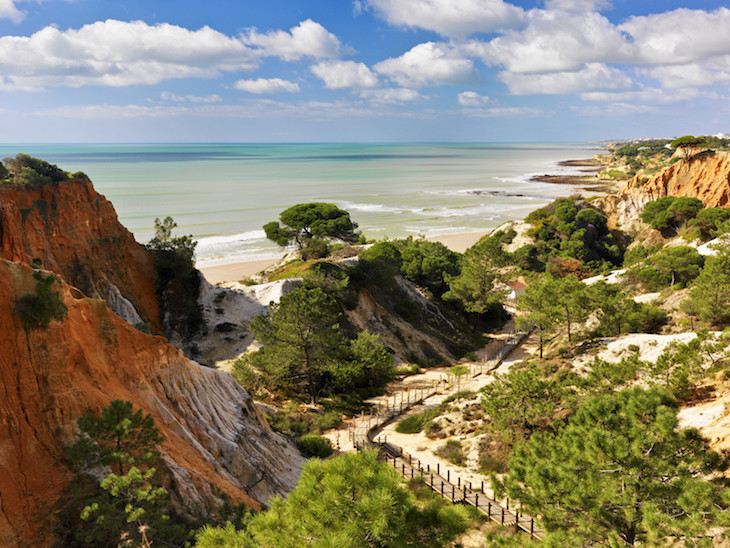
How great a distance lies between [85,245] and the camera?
34844 millimetres

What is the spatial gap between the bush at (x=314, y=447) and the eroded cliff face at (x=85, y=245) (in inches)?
665

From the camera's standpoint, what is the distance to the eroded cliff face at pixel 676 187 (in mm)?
69494

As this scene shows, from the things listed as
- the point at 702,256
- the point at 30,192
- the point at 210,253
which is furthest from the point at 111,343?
the point at 210,253

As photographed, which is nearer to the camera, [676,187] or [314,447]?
[314,447]

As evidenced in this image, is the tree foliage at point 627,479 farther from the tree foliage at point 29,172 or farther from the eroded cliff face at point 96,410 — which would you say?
the tree foliage at point 29,172

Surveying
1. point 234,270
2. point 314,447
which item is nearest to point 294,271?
point 234,270

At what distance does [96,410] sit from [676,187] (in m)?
85.0

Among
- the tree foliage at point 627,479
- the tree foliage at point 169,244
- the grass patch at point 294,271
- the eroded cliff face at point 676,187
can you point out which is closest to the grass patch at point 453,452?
the tree foliage at point 627,479

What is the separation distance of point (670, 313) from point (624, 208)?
5179 cm

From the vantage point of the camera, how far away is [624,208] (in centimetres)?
8081

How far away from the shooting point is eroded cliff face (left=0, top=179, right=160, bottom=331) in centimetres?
3162

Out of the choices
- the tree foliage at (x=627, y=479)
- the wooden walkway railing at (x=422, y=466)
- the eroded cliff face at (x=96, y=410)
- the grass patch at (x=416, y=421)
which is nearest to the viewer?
the tree foliage at (x=627, y=479)

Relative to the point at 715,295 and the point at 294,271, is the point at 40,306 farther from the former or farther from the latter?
the point at 715,295

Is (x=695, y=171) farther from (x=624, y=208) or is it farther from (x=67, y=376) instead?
(x=67, y=376)
